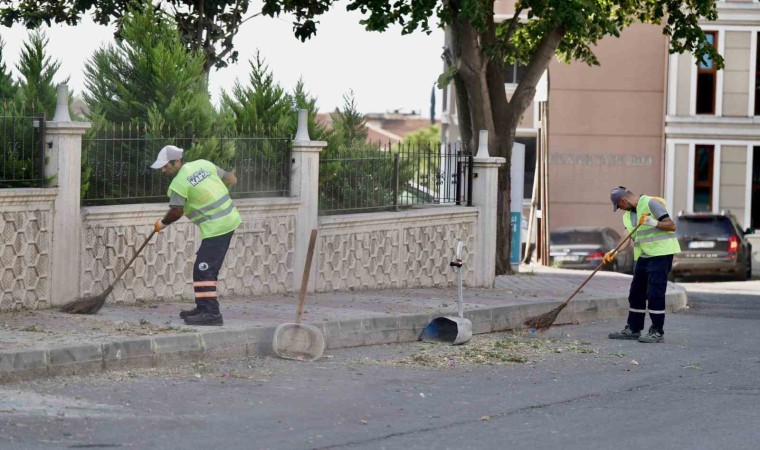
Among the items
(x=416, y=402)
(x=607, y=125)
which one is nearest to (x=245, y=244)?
(x=416, y=402)

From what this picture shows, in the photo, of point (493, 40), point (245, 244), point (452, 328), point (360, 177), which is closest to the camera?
point (452, 328)

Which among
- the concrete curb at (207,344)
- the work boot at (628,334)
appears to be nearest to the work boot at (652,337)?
the work boot at (628,334)

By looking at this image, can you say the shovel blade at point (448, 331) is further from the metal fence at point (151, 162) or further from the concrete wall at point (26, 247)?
the concrete wall at point (26, 247)

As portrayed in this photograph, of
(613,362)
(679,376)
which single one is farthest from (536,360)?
(679,376)

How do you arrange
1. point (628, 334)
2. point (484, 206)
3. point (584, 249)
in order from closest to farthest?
point (628, 334) → point (484, 206) → point (584, 249)

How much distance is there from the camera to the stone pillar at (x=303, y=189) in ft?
48.7

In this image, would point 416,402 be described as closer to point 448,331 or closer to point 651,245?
point 448,331

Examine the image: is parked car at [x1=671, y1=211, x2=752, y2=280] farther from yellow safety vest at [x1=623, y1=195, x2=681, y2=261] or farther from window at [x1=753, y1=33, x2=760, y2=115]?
yellow safety vest at [x1=623, y1=195, x2=681, y2=261]

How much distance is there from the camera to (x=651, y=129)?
36062mm

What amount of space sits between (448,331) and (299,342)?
6.69 feet

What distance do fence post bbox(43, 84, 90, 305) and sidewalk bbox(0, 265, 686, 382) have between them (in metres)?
0.45

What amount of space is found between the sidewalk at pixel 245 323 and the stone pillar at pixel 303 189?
1.29 ft

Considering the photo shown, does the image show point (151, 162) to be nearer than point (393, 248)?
Yes

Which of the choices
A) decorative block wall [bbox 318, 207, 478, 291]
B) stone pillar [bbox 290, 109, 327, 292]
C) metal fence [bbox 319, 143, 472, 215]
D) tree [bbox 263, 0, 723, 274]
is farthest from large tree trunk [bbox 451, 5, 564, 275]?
stone pillar [bbox 290, 109, 327, 292]
